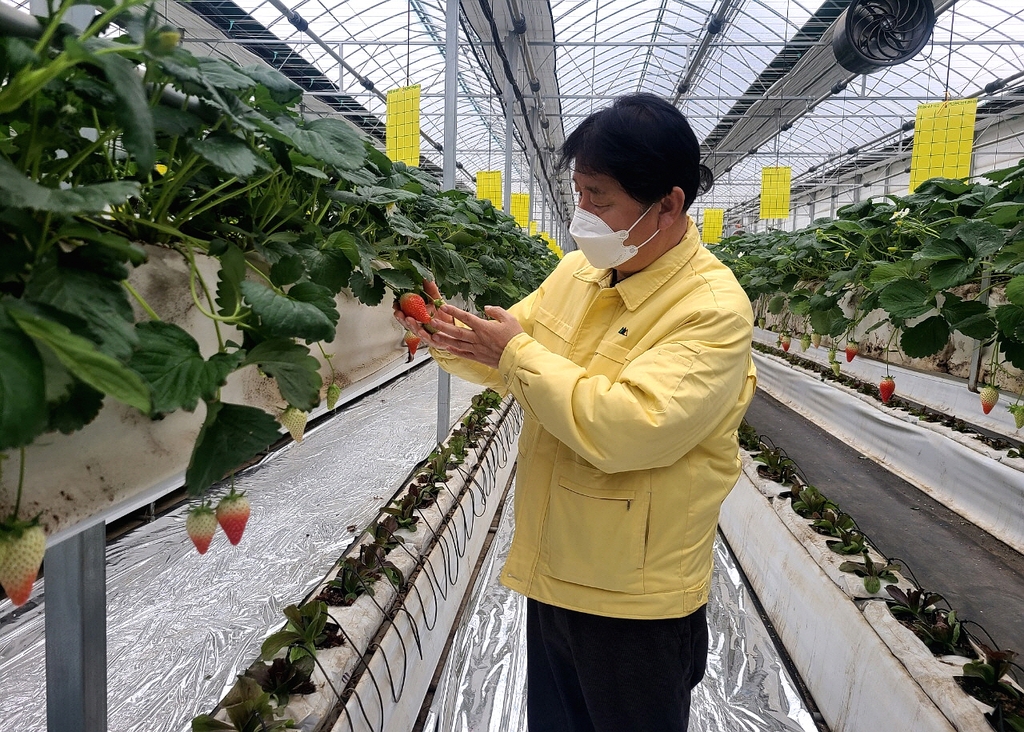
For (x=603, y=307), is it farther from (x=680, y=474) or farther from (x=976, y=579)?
(x=976, y=579)

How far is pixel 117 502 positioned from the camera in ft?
2.39

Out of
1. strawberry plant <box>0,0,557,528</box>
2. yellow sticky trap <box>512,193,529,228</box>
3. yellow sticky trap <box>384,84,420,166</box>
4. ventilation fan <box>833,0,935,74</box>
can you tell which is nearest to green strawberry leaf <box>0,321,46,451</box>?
strawberry plant <box>0,0,557,528</box>

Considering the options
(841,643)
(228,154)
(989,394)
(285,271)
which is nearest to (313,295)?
(285,271)

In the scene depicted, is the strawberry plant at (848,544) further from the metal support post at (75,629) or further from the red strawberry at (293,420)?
the metal support post at (75,629)

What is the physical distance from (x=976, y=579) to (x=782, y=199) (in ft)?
18.9

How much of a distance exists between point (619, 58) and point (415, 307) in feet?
40.5

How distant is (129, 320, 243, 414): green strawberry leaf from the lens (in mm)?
606

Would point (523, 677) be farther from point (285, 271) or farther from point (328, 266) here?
point (285, 271)

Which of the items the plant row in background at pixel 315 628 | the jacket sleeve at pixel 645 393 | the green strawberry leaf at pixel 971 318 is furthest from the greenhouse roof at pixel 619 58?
the jacket sleeve at pixel 645 393

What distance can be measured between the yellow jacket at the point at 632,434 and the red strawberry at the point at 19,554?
69 cm

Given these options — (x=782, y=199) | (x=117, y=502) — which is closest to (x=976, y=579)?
(x=117, y=502)

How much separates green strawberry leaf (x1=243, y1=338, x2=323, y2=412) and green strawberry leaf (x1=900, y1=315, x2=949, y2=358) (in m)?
1.91

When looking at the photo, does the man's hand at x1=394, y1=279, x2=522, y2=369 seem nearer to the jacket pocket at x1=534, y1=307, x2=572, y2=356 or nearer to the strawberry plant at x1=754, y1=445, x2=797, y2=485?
the jacket pocket at x1=534, y1=307, x2=572, y2=356

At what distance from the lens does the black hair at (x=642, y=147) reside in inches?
46.7
